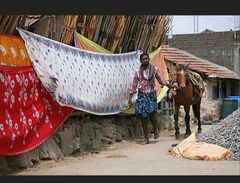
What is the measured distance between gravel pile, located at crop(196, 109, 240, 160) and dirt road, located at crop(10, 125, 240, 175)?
594 millimetres

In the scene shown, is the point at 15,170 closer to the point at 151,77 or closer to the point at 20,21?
the point at 20,21

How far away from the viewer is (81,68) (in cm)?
804

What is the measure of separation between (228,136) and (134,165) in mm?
2092

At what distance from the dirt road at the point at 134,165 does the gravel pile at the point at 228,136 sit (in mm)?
594

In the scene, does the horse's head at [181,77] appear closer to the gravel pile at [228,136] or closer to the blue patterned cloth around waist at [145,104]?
the blue patterned cloth around waist at [145,104]

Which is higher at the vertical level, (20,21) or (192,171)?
(20,21)

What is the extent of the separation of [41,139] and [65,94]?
3.11 feet

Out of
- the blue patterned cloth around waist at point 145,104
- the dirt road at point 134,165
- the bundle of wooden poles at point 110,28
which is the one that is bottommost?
the dirt road at point 134,165

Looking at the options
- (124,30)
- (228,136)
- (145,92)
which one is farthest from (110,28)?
(228,136)

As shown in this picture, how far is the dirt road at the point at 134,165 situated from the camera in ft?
19.3

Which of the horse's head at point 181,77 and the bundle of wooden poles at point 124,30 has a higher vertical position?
the bundle of wooden poles at point 124,30

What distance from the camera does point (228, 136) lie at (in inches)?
302

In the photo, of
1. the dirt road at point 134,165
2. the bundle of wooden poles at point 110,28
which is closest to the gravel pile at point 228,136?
the dirt road at point 134,165

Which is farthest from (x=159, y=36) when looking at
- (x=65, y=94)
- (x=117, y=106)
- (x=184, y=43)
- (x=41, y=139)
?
(x=184, y=43)
